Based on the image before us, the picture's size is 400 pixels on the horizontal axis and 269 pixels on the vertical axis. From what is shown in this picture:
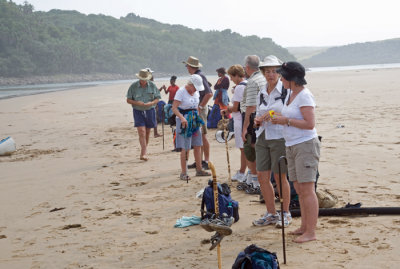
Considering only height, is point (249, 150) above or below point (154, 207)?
above

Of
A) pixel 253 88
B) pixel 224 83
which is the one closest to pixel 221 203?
pixel 253 88

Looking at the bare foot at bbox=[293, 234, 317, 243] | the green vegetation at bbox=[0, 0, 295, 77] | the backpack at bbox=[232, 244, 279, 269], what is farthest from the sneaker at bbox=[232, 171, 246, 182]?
the green vegetation at bbox=[0, 0, 295, 77]

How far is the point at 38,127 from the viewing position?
18.2m

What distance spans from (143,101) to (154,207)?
388 centimetres

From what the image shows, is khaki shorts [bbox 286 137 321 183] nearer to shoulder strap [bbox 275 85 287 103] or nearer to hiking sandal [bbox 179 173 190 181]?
shoulder strap [bbox 275 85 287 103]

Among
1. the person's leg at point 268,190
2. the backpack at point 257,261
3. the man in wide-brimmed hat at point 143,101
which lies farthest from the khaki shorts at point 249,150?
the man in wide-brimmed hat at point 143,101

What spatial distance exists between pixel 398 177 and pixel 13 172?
24.2 ft

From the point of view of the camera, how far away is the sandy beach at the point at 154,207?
4883 mm

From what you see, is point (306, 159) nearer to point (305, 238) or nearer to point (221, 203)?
point (305, 238)

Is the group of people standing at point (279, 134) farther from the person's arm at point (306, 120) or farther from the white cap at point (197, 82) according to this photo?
the white cap at point (197, 82)

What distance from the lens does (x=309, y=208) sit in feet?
16.2

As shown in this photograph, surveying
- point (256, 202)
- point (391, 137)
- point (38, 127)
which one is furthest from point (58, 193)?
point (38, 127)

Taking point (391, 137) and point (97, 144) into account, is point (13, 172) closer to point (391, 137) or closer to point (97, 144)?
point (97, 144)

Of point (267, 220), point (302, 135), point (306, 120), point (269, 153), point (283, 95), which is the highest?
point (283, 95)
